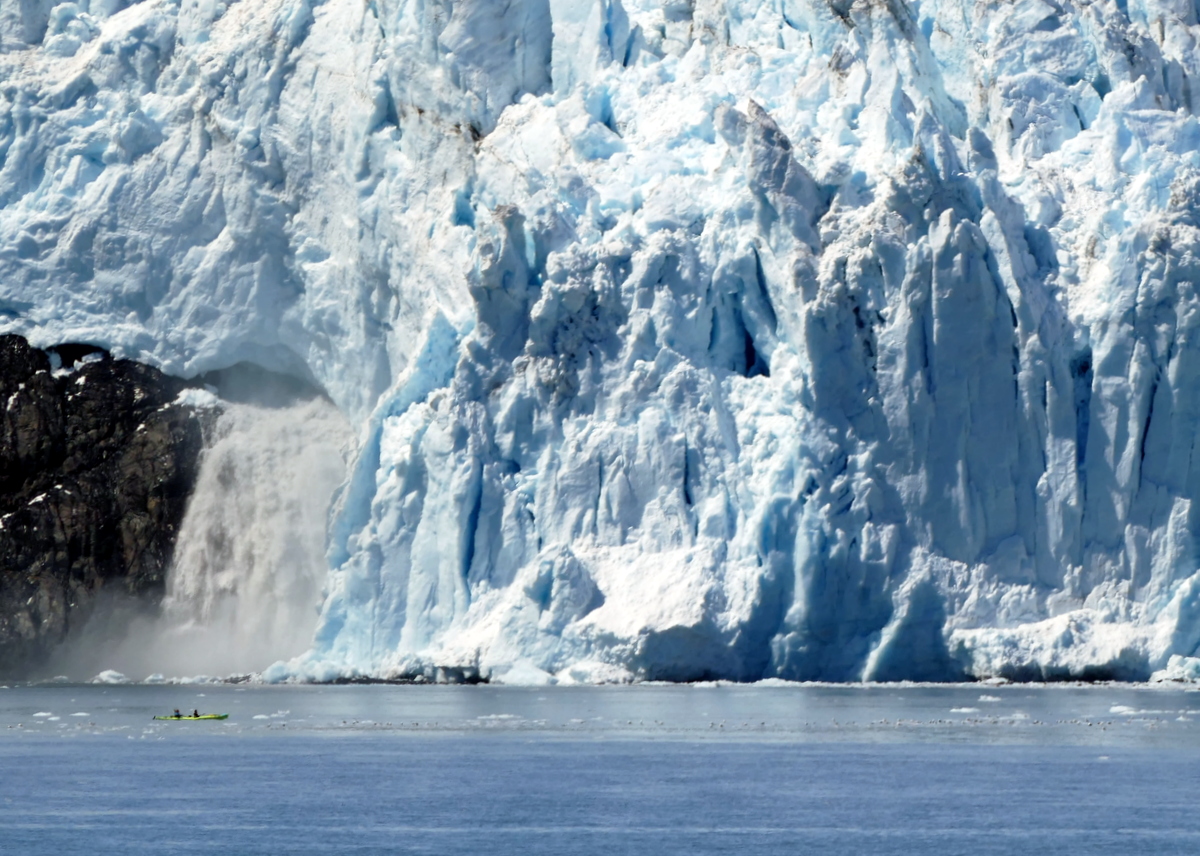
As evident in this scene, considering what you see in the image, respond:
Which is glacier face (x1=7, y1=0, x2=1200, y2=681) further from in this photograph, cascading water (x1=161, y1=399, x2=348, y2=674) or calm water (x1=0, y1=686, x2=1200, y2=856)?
cascading water (x1=161, y1=399, x2=348, y2=674)

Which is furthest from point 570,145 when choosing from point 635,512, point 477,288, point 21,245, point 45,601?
point 45,601

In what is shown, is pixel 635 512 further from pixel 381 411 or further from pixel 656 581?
pixel 381 411

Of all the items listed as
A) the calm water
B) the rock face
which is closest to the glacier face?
the calm water

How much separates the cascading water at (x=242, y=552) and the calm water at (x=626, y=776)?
665cm

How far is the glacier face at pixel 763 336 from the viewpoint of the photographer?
35438 mm

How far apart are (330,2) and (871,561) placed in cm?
1625

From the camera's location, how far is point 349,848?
20609 millimetres

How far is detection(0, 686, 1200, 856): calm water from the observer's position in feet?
69.1

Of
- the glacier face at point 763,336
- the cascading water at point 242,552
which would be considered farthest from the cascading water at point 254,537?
the glacier face at point 763,336

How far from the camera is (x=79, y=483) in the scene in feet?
149

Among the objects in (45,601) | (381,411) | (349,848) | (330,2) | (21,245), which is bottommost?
(349,848)

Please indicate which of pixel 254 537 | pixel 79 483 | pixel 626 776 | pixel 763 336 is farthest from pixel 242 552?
pixel 626 776

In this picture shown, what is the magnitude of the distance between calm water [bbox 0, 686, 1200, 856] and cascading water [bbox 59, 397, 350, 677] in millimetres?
6649

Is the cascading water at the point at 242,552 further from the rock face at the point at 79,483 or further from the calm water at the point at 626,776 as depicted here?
the calm water at the point at 626,776
